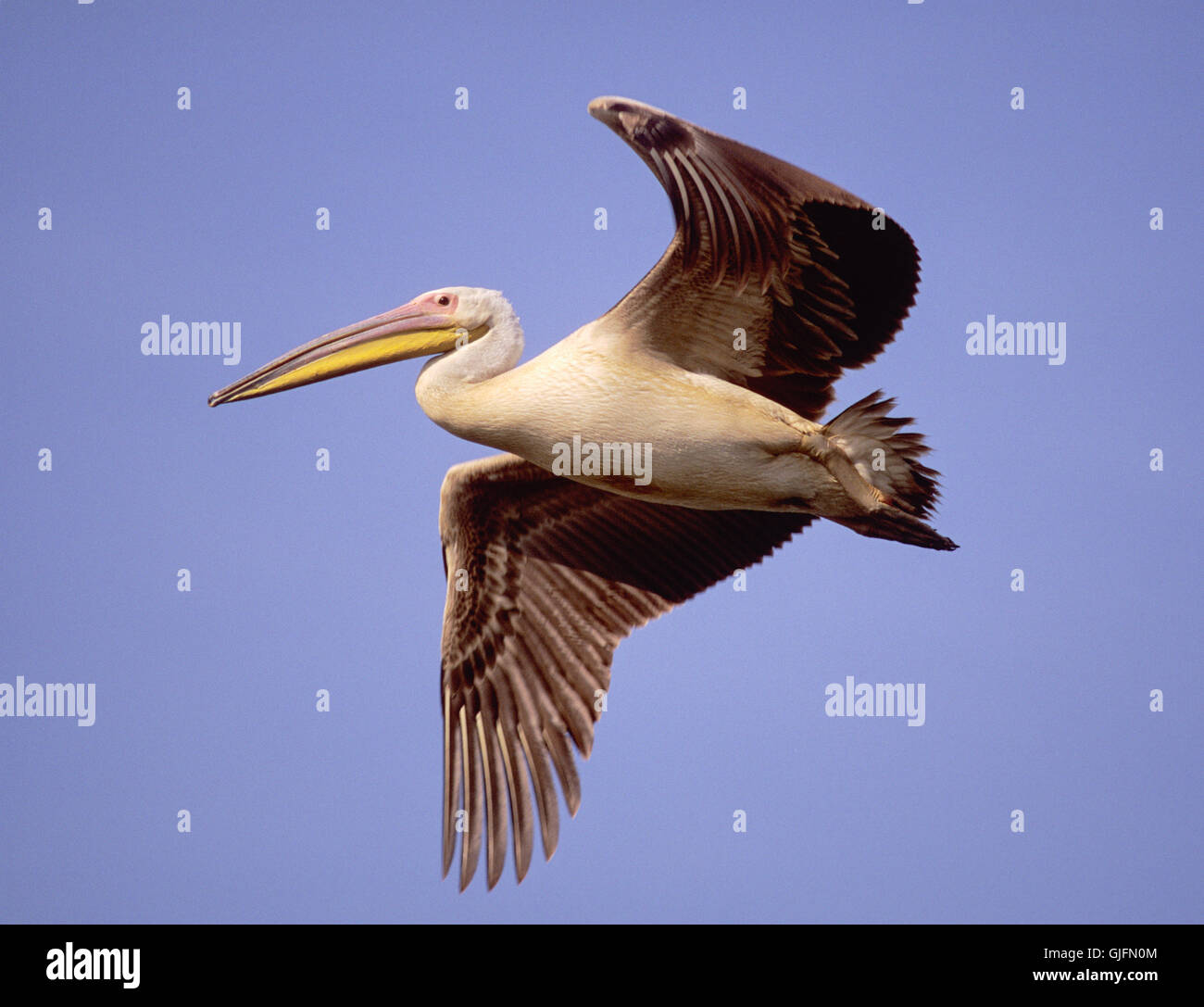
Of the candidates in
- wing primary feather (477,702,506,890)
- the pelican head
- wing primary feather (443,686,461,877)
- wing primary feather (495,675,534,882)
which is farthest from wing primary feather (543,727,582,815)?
the pelican head

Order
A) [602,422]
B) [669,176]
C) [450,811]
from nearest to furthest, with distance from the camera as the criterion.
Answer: [669,176] → [602,422] → [450,811]

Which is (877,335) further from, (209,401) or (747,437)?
(209,401)

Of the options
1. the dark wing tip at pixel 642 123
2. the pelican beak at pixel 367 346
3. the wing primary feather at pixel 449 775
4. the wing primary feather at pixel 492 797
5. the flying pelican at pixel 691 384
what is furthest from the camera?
the wing primary feather at pixel 449 775

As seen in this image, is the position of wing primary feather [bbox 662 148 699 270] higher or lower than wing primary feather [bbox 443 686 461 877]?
higher

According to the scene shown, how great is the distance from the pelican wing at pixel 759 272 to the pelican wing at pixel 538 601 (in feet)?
4.74

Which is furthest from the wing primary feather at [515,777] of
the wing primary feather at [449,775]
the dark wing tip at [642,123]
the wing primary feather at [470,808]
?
the dark wing tip at [642,123]

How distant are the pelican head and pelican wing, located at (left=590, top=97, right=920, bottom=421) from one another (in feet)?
2.63

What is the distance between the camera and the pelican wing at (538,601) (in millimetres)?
9383

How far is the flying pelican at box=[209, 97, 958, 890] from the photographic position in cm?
738

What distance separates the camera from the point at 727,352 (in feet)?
27.0

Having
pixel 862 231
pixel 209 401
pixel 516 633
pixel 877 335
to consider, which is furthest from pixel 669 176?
pixel 516 633

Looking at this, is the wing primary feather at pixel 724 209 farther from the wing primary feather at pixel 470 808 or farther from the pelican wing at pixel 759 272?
the wing primary feather at pixel 470 808

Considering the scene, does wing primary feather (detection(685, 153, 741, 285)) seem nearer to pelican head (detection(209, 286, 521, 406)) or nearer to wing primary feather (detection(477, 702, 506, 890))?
pelican head (detection(209, 286, 521, 406))

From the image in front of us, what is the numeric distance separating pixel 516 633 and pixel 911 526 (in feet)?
9.21
